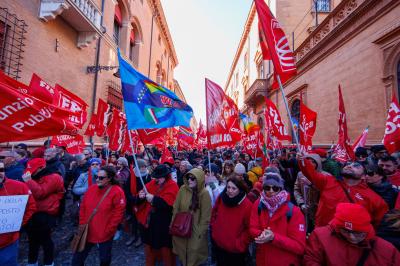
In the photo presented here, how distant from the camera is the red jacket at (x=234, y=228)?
2.67 meters

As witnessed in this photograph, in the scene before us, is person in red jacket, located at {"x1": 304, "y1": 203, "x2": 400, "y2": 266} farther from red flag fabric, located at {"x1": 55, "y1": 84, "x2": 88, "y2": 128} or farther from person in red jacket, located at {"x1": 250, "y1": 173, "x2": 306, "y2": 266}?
red flag fabric, located at {"x1": 55, "y1": 84, "x2": 88, "y2": 128}

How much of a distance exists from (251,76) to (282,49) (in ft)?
86.3

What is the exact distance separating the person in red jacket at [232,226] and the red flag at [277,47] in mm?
1726

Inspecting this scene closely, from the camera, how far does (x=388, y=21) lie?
25.4 ft

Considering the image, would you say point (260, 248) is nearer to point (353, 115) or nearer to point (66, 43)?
point (353, 115)

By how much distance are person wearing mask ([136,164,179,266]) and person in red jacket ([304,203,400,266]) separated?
5.97 ft

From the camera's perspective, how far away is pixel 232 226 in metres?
2.70

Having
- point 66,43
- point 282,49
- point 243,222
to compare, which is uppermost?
point 66,43

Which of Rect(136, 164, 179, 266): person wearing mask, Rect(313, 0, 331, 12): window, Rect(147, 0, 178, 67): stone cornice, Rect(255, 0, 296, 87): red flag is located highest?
Rect(147, 0, 178, 67): stone cornice

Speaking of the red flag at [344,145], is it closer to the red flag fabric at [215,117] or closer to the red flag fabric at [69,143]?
the red flag fabric at [215,117]

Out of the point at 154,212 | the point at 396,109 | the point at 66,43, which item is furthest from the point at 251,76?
the point at 154,212

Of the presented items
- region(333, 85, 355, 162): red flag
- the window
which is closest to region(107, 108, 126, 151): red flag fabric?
region(333, 85, 355, 162): red flag

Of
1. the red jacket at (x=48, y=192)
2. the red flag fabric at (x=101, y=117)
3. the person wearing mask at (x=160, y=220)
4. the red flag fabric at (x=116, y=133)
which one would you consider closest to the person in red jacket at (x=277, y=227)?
the person wearing mask at (x=160, y=220)

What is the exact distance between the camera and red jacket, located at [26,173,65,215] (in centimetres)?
309
